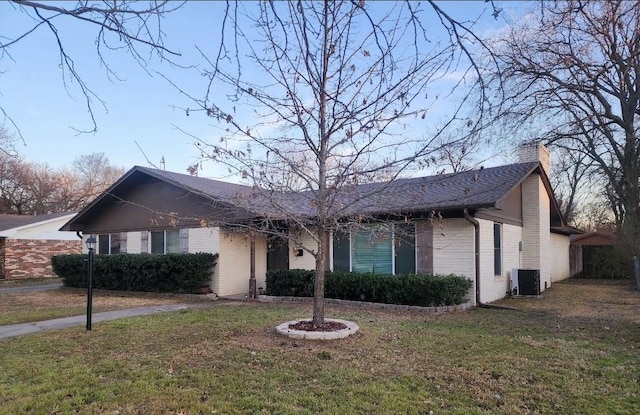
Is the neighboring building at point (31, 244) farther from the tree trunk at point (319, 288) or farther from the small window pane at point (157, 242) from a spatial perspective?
the tree trunk at point (319, 288)

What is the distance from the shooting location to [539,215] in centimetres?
1616

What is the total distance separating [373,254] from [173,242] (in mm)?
7021

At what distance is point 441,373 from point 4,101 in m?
5.24

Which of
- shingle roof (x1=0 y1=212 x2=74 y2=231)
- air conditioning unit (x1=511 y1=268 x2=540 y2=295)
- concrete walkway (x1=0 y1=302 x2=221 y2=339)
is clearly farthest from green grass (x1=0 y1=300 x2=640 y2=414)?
shingle roof (x1=0 y1=212 x2=74 y2=231)

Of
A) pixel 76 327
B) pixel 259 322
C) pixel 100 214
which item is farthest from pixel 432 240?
pixel 100 214

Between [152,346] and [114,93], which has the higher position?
[114,93]

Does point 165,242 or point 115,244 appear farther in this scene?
point 115,244

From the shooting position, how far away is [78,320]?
32.7 feet

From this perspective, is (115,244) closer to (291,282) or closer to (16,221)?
(291,282)

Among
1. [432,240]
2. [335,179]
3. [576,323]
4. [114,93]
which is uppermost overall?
[114,93]

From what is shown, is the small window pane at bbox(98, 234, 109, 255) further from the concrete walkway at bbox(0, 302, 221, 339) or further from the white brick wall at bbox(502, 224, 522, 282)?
the white brick wall at bbox(502, 224, 522, 282)

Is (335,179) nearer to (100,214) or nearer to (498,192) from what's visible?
(498,192)

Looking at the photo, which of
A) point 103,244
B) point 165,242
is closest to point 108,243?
point 103,244

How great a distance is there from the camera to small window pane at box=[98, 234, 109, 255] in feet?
61.1
